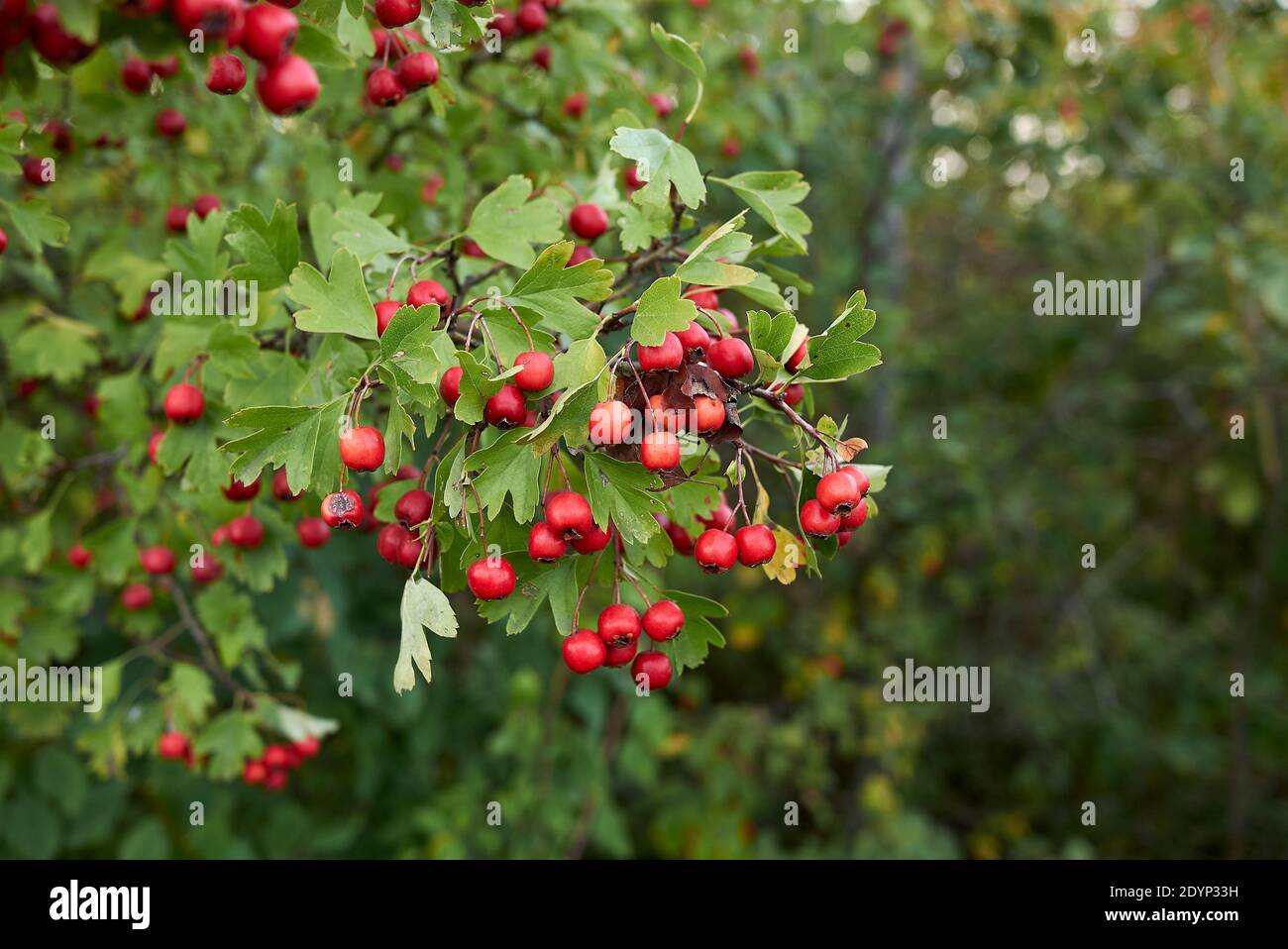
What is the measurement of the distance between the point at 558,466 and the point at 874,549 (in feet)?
13.7

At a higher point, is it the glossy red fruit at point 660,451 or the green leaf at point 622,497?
the glossy red fruit at point 660,451

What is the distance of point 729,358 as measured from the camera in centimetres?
143

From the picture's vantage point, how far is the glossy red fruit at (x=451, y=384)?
141 cm

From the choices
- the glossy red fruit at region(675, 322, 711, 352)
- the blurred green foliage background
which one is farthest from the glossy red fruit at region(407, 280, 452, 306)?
the blurred green foliage background

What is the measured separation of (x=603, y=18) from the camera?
8.64 ft

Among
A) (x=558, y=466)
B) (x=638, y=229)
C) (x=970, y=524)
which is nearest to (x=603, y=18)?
(x=638, y=229)

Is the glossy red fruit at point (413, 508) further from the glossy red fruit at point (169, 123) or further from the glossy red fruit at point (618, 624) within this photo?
the glossy red fruit at point (169, 123)

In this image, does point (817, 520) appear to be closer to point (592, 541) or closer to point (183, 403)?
point (592, 541)

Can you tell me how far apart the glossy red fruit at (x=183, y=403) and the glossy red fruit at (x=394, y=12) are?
2.77ft

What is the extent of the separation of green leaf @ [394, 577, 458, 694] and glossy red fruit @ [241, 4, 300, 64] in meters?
0.74

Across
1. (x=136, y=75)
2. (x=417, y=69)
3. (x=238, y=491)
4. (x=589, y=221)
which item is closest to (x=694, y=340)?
(x=589, y=221)

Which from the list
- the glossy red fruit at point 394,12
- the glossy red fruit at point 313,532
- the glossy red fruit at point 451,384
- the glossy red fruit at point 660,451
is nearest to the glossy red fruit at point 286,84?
the glossy red fruit at point 394,12

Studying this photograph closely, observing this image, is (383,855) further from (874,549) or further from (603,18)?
(603,18)

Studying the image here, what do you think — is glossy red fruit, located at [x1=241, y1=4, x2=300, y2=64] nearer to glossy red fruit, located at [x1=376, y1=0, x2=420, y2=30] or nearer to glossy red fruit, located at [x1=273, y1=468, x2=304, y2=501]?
glossy red fruit, located at [x1=376, y1=0, x2=420, y2=30]
